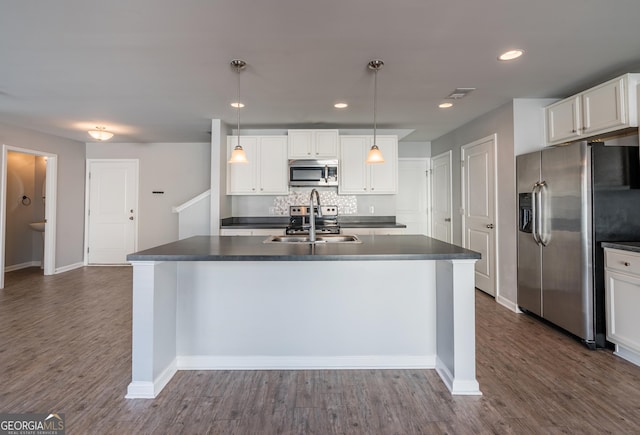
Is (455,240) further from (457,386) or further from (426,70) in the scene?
(457,386)

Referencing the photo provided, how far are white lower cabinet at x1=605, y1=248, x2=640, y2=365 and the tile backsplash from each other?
3141 mm

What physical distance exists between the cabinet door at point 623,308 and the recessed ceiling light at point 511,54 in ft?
6.12

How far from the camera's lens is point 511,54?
8.31 ft

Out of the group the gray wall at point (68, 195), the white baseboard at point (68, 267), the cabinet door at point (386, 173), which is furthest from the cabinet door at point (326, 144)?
the white baseboard at point (68, 267)

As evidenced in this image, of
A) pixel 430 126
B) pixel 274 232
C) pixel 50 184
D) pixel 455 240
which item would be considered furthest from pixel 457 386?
pixel 50 184

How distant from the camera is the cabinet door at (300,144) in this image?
15.3 ft

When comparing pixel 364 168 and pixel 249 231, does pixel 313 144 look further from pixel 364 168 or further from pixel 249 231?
pixel 249 231

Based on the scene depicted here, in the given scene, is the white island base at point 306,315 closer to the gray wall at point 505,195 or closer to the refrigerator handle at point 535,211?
the refrigerator handle at point 535,211

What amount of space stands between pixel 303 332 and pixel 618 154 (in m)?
2.93

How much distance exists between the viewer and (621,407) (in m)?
1.86

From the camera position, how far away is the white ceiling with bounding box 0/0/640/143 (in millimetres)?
1955

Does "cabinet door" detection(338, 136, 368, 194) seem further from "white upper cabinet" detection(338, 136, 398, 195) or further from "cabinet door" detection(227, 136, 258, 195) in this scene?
"cabinet door" detection(227, 136, 258, 195)

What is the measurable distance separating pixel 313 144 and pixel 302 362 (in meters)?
Answer: 3.16

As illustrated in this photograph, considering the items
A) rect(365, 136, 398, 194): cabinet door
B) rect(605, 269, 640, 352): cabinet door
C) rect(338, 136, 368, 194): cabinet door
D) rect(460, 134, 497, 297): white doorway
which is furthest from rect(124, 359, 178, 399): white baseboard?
rect(460, 134, 497, 297): white doorway
